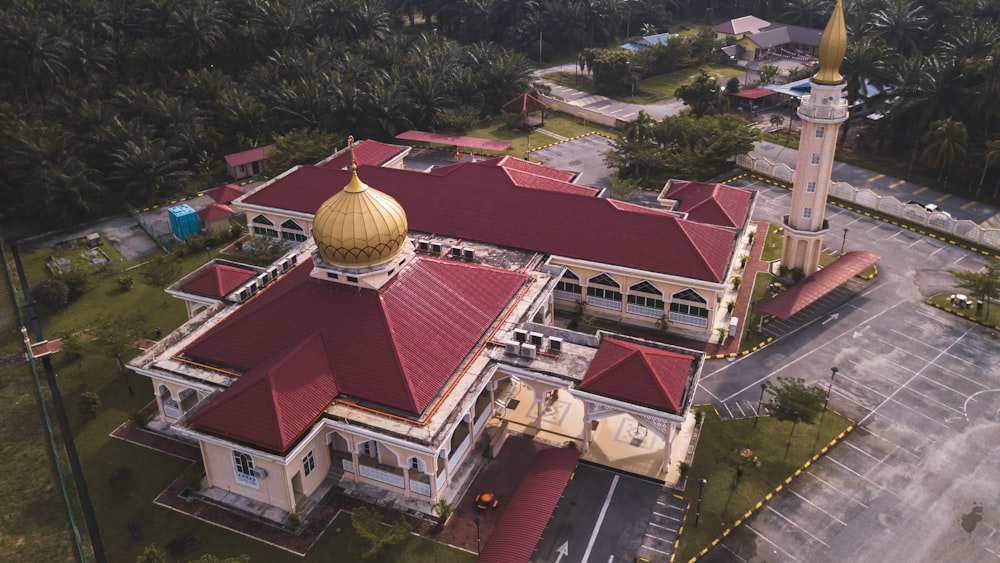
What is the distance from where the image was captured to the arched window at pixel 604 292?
6347 centimetres

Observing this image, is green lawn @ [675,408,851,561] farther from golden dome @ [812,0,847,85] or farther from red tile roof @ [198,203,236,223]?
red tile roof @ [198,203,236,223]

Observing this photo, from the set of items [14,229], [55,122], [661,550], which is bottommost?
[661,550]

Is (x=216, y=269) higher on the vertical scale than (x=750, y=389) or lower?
higher

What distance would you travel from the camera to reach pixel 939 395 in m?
55.9

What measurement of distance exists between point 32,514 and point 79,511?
8.99 feet

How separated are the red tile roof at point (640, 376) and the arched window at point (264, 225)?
37253 millimetres

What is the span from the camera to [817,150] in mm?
64625

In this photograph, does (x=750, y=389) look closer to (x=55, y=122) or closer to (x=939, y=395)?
(x=939, y=395)

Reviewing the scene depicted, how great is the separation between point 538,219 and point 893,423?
97.7ft

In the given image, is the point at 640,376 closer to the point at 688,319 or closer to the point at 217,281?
the point at 688,319

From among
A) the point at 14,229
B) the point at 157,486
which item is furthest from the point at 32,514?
the point at 14,229

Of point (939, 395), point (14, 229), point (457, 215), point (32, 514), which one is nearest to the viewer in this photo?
point (32, 514)

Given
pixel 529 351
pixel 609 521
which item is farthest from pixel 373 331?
pixel 609 521

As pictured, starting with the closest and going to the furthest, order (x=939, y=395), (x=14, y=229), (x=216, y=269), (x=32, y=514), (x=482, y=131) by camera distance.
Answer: (x=32, y=514), (x=939, y=395), (x=216, y=269), (x=14, y=229), (x=482, y=131)
